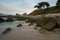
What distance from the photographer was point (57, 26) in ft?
43.4

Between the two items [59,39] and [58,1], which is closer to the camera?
[59,39]

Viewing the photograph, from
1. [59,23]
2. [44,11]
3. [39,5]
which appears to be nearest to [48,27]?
[59,23]

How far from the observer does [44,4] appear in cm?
3566

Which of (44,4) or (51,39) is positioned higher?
(44,4)

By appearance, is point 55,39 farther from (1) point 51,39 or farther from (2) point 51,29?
(2) point 51,29

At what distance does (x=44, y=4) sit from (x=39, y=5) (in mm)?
1573

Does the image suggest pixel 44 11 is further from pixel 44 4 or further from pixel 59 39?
pixel 59 39

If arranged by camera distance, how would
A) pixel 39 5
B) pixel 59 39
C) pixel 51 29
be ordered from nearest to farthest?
1. pixel 59 39
2. pixel 51 29
3. pixel 39 5

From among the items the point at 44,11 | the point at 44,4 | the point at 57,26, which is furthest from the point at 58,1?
the point at 57,26

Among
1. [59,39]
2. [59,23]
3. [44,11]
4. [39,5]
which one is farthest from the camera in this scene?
[44,11]

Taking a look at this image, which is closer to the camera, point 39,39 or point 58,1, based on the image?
point 39,39

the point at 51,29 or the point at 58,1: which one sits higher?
the point at 58,1

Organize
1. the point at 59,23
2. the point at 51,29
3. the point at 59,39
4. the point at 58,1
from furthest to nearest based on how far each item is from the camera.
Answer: the point at 58,1
the point at 59,23
the point at 51,29
the point at 59,39

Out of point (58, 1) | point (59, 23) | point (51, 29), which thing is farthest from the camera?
point (58, 1)
